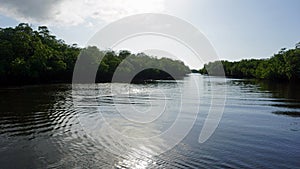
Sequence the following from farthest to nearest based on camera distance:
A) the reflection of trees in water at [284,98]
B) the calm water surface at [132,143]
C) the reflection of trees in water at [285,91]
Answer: the reflection of trees in water at [285,91] < the reflection of trees in water at [284,98] < the calm water surface at [132,143]

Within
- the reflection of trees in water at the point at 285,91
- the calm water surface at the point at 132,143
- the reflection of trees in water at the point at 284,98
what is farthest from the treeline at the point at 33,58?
the reflection of trees in water at the point at 285,91

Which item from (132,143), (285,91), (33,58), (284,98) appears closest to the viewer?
(132,143)

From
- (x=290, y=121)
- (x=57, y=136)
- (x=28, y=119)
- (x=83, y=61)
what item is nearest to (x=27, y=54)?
(x=83, y=61)

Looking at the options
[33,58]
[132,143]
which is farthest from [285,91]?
[33,58]

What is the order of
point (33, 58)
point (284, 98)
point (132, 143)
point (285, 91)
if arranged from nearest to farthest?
point (132, 143) < point (284, 98) < point (285, 91) < point (33, 58)

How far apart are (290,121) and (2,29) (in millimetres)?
54853

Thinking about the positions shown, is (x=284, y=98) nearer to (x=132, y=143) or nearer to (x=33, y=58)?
(x=132, y=143)

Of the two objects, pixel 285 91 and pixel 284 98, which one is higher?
pixel 285 91

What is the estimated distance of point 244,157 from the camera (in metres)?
10.2

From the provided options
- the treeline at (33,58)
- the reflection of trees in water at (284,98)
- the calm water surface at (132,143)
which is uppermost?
the treeline at (33,58)

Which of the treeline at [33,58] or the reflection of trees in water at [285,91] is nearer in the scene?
the reflection of trees in water at [285,91]

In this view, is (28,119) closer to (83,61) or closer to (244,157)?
(244,157)

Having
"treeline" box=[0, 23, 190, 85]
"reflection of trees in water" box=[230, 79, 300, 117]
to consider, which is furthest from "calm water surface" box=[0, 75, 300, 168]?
"treeline" box=[0, 23, 190, 85]

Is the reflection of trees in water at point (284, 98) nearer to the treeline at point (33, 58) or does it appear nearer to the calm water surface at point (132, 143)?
the calm water surface at point (132, 143)
